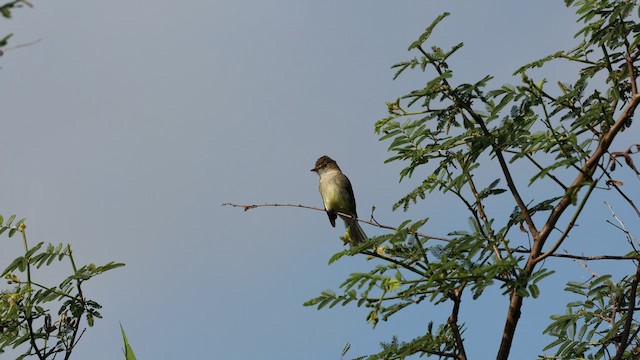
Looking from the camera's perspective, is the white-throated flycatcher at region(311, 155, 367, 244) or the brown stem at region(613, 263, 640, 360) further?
the white-throated flycatcher at region(311, 155, 367, 244)

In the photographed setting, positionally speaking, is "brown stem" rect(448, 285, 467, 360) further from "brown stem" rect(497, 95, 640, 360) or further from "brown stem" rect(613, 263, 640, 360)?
"brown stem" rect(613, 263, 640, 360)

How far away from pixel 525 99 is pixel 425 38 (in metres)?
0.67

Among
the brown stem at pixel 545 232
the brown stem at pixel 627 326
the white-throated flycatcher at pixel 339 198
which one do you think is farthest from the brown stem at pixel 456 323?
the white-throated flycatcher at pixel 339 198

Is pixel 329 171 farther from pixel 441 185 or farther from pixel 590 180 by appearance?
pixel 590 180

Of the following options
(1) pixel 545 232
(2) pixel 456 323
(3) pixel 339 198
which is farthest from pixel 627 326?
(3) pixel 339 198

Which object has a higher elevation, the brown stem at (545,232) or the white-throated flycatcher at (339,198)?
the white-throated flycatcher at (339,198)

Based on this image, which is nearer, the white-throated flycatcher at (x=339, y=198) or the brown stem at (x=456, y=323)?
the brown stem at (x=456, y=323)

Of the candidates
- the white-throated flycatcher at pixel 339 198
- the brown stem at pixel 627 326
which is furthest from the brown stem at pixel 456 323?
the white-throated flycatcher at pixel 339 198

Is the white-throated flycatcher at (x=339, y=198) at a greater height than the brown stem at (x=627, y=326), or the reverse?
the white-throated flycatcher at (x=339, y=198)

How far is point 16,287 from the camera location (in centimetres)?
520

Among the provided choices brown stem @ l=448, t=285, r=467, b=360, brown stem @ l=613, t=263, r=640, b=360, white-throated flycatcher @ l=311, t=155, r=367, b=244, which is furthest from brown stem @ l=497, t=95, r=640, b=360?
white-throated flycatcher @ l=311, t=155, r=367, b=244

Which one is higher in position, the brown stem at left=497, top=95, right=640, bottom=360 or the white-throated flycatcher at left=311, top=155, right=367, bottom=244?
the white-throated flycatcher at left=311, top=155, right=367, bottom=244

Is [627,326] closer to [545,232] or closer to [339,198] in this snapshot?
[545,232]

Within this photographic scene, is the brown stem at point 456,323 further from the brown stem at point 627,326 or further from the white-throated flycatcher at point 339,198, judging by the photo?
the white-throated flycatcher at point 339,198
